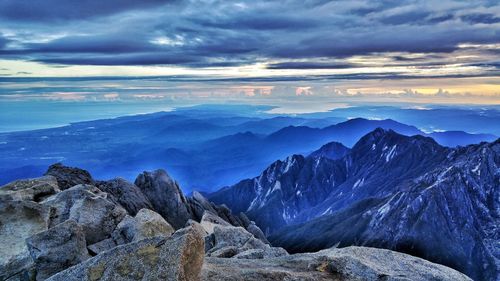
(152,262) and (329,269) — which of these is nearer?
(152,262)

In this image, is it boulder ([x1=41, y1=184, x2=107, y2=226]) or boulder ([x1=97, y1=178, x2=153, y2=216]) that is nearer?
boulder ([x1=41, y1=184, x2=107, y2=226])

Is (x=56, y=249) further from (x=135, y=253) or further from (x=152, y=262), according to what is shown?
(x=152, y=262)

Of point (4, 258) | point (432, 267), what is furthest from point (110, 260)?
point (432, 267)

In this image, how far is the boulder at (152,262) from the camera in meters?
25.0

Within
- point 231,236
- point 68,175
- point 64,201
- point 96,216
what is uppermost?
point 64,201

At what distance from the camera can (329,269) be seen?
3216 centimetres

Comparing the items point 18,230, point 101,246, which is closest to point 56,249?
point 101,246

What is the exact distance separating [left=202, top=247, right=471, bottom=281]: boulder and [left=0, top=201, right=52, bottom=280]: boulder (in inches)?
765

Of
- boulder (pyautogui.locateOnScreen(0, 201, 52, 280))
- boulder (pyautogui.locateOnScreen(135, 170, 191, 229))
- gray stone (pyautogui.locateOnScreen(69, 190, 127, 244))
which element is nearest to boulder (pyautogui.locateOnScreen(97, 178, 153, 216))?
boulder (pyautogui.locateOnScreen(135, 170, 191, 229))

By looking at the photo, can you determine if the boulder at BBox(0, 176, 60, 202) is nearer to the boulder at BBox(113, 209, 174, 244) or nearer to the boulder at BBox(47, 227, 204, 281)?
the boulder at BBox(113, 209, 174, 244)

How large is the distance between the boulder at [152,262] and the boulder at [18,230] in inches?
623

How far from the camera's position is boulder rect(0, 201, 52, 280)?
1598 inches

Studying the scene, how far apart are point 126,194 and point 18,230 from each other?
68.6 metres

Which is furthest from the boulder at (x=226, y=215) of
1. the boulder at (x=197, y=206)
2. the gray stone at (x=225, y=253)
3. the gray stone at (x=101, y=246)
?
the gray stone at (x=225, y=253)
